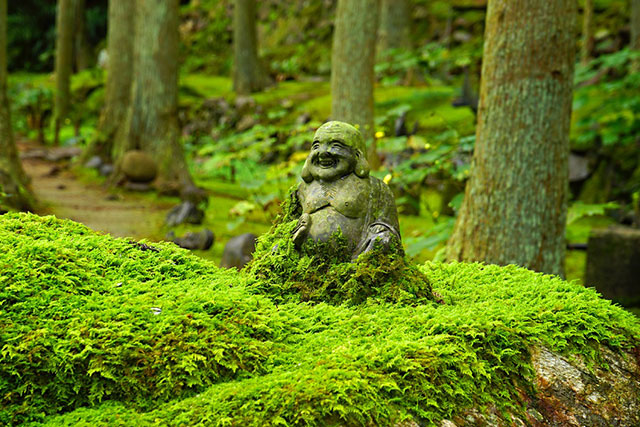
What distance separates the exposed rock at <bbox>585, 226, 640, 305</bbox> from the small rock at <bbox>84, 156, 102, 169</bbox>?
32.5ft

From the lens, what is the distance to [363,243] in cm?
367

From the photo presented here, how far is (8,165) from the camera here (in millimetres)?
8094

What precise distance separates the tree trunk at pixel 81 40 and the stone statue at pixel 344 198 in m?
25.5

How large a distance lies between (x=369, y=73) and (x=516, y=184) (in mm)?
3413

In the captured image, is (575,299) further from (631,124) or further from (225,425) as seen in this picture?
(631,124)

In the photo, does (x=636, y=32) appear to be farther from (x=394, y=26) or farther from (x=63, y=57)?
(x=63, y=57)

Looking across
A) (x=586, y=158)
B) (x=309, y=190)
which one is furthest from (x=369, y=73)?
(x=309, y=190)

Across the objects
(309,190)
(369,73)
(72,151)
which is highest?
(369,73)

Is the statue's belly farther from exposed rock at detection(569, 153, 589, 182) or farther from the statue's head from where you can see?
exposed rock at detection(569, 153, 589, 182)

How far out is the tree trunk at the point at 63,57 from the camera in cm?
1831

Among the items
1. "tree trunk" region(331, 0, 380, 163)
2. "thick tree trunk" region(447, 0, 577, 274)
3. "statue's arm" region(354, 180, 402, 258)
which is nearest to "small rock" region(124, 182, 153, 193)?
"tree trunk" region(331, 0, 380, 163)

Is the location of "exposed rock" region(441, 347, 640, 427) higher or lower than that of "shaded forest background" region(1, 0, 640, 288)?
lower

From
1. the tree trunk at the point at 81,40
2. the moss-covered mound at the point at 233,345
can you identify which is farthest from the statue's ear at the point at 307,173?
the tree trunk at the point at 81,40

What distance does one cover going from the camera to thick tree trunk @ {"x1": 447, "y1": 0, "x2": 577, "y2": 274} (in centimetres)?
552
